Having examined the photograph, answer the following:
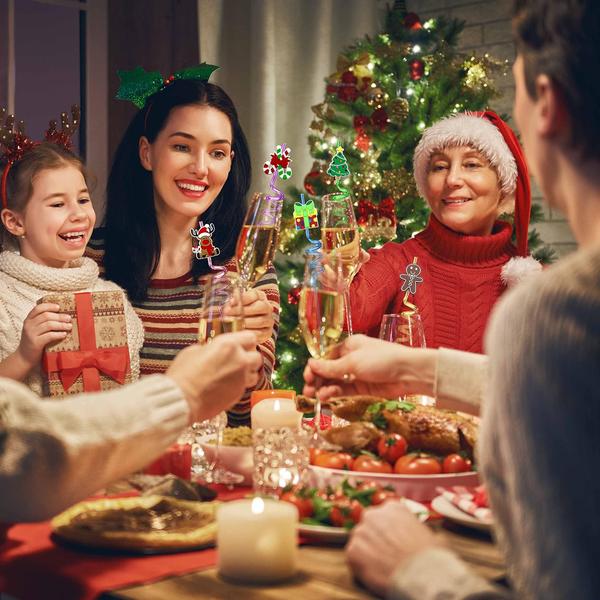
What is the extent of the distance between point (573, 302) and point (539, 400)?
0.09 meters

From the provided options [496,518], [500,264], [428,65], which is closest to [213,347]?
[496,518]

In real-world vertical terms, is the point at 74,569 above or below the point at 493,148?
below

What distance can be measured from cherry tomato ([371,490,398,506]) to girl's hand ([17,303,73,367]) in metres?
1.29

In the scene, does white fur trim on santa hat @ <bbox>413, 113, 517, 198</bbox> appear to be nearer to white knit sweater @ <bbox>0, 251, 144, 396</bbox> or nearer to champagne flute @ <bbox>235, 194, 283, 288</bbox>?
white knit sweater @ <bbox>0, 251, 144, 396</bbox>

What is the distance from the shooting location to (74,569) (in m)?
1.15

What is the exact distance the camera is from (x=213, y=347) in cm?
130

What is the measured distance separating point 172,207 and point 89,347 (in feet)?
2.10

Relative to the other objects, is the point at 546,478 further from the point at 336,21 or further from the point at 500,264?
the point at 336,21

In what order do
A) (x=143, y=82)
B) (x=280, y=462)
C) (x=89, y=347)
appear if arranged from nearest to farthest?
1. (x=280, y=462)
2. (x=89, y=347)
3. (x=143, y=82)

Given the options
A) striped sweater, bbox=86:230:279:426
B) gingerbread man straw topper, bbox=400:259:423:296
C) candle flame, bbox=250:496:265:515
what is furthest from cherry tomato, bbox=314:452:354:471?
striped sweater, bbox=86:230:279:426

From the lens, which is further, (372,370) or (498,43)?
(498,43)

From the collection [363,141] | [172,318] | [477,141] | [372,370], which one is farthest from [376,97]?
[372,370]

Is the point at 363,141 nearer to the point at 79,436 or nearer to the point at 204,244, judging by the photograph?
the point at 204,244

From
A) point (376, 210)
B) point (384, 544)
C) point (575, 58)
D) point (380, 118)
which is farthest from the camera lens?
point (380, 118)
